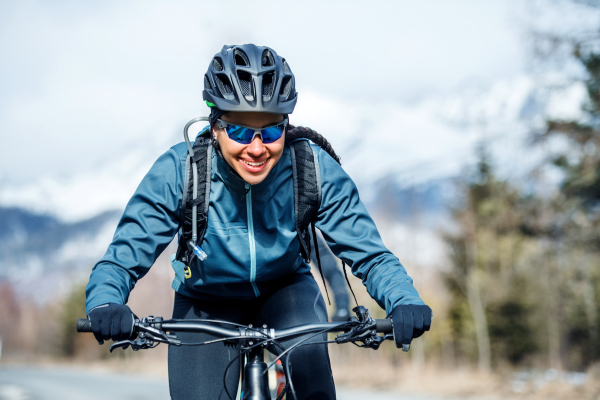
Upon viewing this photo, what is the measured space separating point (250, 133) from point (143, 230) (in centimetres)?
61

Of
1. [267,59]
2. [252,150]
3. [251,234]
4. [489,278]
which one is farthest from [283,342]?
[489,278]

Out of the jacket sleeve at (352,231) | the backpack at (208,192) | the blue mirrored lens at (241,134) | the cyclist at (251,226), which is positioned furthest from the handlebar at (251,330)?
the blue mirrored lens at (241,134)

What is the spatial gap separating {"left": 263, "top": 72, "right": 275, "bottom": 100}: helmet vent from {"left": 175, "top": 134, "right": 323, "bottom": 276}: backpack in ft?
1.06

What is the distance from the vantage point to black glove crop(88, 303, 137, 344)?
2.19 metres

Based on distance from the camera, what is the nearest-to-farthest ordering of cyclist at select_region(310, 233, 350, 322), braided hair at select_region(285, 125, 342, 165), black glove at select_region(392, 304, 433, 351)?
1. black glove at select_region(392, 304, 433, 351)
2. braided hair at select_region(285, 125, 342, 165)
3. cyclist at select_region(310, 233, 350, 322)

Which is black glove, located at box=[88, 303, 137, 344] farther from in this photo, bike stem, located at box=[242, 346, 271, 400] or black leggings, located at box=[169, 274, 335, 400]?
black leggings, located at box=[169, 274, 335, 400]

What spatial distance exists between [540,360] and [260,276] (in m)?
32.3

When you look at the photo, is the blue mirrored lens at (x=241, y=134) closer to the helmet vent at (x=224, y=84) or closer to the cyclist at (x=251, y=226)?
the cyclist at (x=251, y=226)

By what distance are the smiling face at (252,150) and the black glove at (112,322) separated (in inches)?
31.6

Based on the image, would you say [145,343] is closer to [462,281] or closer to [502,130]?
[502,130]

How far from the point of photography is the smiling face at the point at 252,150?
8.80ft

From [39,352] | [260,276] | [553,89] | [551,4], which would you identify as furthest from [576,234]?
[39,352]

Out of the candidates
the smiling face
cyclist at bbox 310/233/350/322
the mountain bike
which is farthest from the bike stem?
cyclist at bbox 310/233/350/322

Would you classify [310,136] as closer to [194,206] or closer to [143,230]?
[194,206]
